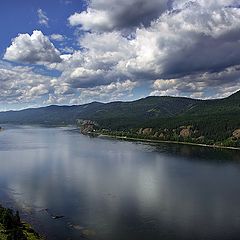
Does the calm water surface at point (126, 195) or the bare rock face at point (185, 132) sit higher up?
the bare rock face at point (185, 132)

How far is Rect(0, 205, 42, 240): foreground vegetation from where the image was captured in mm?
32688

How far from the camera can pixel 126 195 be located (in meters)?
51.9

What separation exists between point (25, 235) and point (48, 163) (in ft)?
160

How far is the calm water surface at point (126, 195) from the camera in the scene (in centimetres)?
3816

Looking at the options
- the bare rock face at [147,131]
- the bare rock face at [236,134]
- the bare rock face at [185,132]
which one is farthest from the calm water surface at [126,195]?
the bare rock face at [147,131]

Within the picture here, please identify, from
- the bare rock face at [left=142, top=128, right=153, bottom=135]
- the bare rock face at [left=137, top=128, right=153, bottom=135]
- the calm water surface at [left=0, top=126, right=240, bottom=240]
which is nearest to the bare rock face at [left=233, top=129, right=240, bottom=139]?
the calm water surface at [left=0, top=126, right=240, bottom=240]

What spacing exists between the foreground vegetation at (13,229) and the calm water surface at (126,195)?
5.91 feet

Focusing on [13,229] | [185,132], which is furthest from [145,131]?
[13,229]

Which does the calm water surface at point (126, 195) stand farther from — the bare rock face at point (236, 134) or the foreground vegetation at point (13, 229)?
the bare rock face at point (236, 134)

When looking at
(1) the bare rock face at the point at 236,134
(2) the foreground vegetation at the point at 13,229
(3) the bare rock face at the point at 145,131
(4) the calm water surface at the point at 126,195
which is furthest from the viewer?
(3) the bare rock face at the point at 145,131

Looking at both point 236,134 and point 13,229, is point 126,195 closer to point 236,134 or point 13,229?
point 13,229

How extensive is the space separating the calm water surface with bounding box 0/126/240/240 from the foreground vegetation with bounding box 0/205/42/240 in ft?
5.91

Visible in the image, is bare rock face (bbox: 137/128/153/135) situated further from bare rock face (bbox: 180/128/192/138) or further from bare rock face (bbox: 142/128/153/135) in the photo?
bare rock face (bbox: 180/128/192/138)

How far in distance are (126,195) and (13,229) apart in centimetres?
2033
